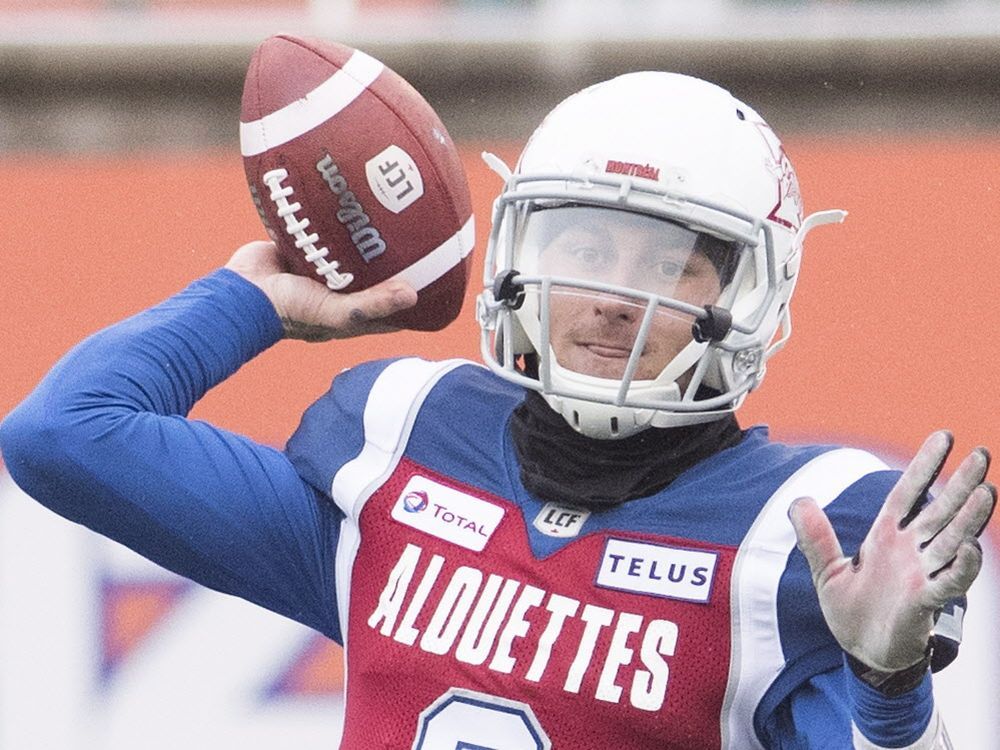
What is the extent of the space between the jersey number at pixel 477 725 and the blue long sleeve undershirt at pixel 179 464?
0.81 feet

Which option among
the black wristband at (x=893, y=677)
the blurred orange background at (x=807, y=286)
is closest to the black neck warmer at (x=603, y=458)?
the black wristband at (x=893, y=677)

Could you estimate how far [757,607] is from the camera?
1705 mm

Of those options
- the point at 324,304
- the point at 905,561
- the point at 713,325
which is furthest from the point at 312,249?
the point at 905,561

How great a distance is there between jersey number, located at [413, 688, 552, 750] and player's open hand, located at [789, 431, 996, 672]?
0.34m

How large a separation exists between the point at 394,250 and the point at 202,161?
1.75 meters

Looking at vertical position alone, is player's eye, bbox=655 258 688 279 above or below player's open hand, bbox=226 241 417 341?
above

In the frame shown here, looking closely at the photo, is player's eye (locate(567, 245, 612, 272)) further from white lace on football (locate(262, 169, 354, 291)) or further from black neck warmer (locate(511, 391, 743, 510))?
white lace on football (locate(262, 169, 354, 291))

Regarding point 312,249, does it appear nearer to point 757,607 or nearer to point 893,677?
point 757,607

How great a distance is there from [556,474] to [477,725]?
0.27m

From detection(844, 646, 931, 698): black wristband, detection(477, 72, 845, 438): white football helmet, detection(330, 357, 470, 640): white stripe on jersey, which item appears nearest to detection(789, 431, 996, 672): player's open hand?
detection(844, 646, 931, 698): black wristband

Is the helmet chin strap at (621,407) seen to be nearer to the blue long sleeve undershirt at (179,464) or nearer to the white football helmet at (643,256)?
the white football helmet at (643,256)

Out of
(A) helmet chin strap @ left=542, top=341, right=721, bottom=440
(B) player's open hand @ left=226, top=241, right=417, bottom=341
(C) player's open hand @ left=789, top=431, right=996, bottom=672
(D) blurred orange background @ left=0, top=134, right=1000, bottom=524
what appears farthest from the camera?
(D) blurred orange background @ left=0, top=134, right=1000, bottom=524

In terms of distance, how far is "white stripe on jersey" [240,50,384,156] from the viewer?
6.84ft

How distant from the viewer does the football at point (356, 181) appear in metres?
2.05
